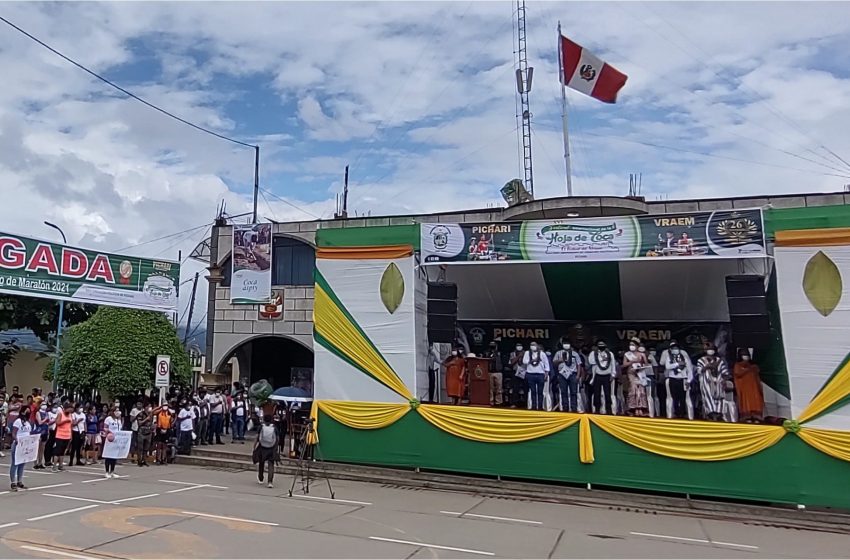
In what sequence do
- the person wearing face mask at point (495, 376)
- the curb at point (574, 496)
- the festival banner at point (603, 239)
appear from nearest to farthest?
the curb at point (574, 496) → the festival banner at point (603, 239) → the person wearing face mask at point (495, 376)

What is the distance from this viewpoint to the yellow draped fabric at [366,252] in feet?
44.6

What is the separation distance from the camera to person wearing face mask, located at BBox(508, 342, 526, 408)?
14539 millimetres

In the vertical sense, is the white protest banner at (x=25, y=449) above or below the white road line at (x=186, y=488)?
above

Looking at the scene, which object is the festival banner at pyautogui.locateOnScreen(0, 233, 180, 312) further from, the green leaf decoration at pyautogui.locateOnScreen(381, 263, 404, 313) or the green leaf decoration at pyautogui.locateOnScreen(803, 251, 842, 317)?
the green leaf decoration at pyautogui.locateOnScreen(803, 251, 842, 317)

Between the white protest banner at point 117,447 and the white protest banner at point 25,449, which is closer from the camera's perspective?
the white protest banner at point 25,449

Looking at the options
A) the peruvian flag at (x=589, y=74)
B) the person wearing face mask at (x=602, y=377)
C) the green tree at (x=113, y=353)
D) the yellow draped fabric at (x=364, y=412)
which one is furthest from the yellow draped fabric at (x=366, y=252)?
the peruvian flag at (x=589, y=74)

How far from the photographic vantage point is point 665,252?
39.4 feet

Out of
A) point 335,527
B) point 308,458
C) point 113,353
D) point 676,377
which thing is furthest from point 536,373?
point 113,353

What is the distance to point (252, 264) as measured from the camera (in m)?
19.2

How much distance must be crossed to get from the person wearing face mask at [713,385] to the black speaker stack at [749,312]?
1322mm

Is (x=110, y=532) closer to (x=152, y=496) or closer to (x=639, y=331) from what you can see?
(x=152, y=496)

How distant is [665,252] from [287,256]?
11377 mm

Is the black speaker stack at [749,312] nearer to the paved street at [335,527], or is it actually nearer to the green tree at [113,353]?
the paved street at [335,527]

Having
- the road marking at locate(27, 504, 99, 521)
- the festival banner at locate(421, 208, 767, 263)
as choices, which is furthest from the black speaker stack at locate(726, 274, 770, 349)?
the road marking at locate(27, 504, 99, 521)
